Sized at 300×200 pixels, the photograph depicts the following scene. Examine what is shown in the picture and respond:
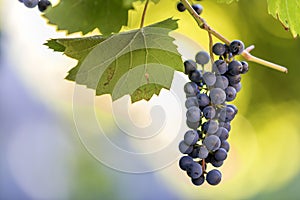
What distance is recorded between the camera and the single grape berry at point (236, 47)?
657mm

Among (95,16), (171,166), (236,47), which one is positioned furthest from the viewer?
(171,166)

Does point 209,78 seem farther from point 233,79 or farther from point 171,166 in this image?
point 171,166

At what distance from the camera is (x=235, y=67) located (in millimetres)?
674

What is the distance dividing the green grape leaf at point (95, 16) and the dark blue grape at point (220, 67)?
0.18 meters

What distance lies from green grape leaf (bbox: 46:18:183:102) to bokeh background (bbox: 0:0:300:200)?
214cm

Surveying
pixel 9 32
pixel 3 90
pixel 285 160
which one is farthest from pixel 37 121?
pixel 285 160

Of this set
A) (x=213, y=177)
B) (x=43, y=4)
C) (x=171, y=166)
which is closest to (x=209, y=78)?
(x=213, y=177)

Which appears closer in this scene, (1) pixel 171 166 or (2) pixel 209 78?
(2) pixel 209 78

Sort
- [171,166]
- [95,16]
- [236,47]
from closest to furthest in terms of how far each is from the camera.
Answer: [236,47] → [95,16] → [171,166]

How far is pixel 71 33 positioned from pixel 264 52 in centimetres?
268

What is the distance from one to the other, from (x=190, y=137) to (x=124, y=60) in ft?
0.41

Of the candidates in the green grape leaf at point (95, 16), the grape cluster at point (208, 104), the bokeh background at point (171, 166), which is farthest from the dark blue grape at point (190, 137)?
the bokeh background at point (171, 166)

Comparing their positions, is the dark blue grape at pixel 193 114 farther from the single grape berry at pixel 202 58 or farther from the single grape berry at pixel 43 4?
the single grape berry at pixel 43 4

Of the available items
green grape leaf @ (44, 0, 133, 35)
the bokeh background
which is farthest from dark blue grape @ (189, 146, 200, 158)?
the bokeh background
